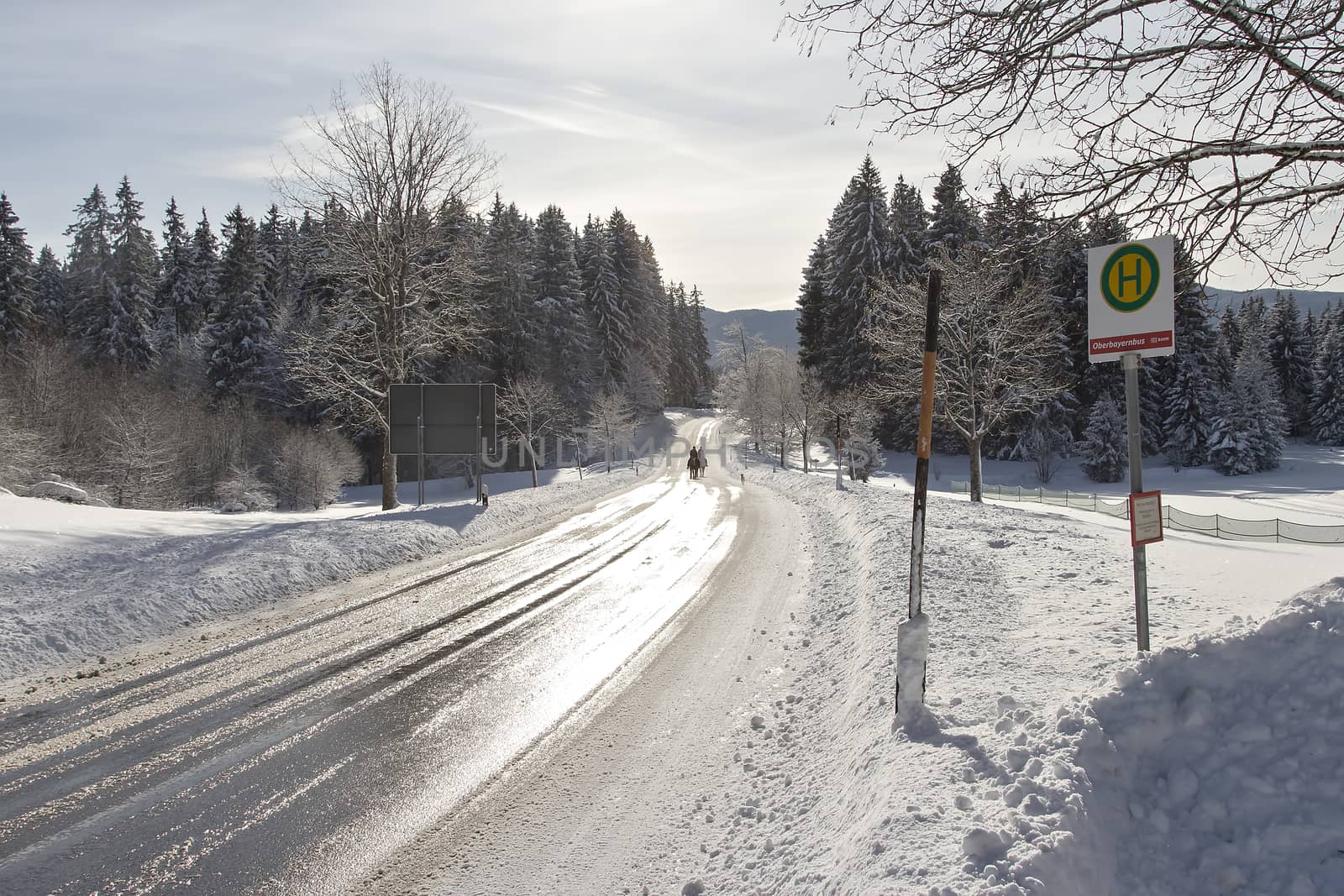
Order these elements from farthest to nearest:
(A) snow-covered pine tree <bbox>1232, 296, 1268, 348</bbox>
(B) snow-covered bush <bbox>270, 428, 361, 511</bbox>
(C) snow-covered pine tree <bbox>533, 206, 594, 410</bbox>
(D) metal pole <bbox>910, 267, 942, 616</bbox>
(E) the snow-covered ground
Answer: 1. (A) snow-covered pine tree <bbox>1232, 296, 1268, 348</bbox>
2. (C) snow-covered pine tree <bbox>533, 206, 594, 410</bbox>
3. (B) snow-covered bush <bbox>270, 428, 361, 511</bbox>
4. (E) the snow-covered ground
5. (D) metal pole <bbox>910, 267, 942, 616</bbox>

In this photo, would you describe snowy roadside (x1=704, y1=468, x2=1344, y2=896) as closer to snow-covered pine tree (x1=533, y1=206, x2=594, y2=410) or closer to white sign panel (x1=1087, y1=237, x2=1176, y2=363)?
white sign panel (x1=1087, y1=237, x2=1176, y2=363)

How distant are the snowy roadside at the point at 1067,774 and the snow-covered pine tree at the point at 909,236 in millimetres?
41386

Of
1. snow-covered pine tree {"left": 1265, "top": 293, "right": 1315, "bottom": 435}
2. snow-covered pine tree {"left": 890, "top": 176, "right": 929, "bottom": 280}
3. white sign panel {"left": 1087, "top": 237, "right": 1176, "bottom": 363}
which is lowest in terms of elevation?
white sign panel {"left": 1087, "top": 237, "right": 1176, "bottom": 363}

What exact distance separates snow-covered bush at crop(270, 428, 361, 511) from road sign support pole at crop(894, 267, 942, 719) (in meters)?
40.4

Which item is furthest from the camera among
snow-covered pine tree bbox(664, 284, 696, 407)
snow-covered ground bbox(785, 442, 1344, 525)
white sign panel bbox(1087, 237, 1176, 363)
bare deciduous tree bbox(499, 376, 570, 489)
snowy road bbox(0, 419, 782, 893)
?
snow-covered pine tree bbox(664, 284, 696, 407)

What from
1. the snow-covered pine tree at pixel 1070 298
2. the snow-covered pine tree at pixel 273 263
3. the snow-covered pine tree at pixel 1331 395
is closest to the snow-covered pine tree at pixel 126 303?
the snow-covered pine tree at pixel 273 263

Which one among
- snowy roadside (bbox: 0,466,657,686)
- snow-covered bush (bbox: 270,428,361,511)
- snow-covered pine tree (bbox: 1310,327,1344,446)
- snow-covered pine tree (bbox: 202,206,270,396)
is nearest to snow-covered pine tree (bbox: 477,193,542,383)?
snow-covered bush (bbox: 270,428,361,511)

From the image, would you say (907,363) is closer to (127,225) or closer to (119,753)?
(119,753)

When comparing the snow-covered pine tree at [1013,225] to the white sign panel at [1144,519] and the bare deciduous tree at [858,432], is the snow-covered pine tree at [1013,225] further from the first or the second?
the bare deciduous tree at [858,432]

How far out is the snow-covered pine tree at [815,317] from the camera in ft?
184

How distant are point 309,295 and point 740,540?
45336 millimetres

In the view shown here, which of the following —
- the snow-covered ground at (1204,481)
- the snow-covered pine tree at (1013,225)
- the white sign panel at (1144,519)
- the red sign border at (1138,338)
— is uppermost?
the snow-covered pine tree at (1013,225)

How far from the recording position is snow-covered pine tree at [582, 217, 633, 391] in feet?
218

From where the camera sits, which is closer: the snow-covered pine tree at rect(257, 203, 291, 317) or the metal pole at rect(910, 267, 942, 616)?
the metal pole at rect(910, 267, 942, 616)
